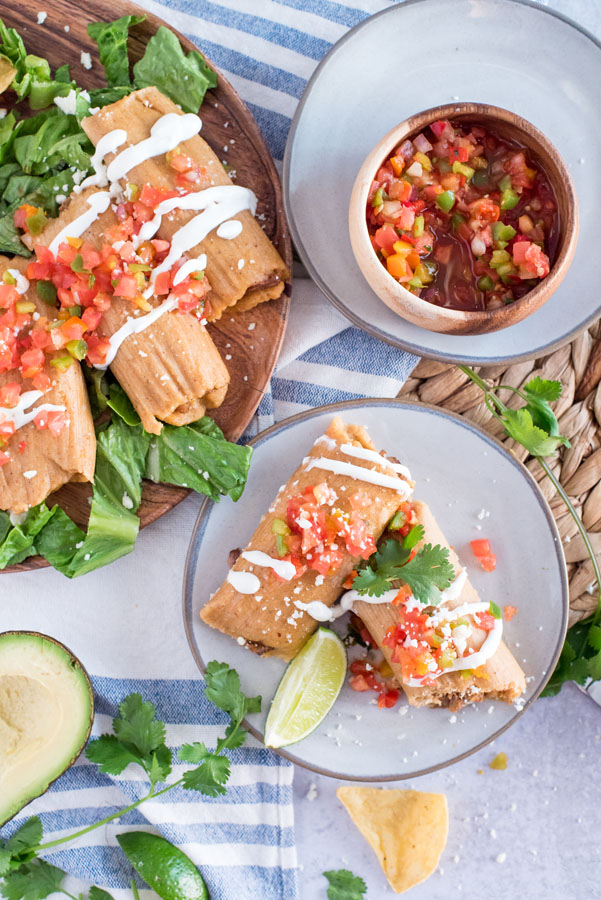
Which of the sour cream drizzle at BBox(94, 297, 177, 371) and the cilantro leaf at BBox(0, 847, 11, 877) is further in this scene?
the cilantro leaf at BBox(0, 847, 11, 877)

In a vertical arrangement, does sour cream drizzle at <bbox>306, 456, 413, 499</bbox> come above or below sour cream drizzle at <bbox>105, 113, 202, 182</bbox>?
below

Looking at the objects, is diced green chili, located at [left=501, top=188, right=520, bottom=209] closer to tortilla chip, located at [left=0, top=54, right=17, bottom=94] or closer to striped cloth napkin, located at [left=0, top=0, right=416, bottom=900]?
striped cloth napkin, located at [left=0, top=0, right=416, bottom=900]

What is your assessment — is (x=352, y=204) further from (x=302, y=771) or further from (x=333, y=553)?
(x=302, y=771)

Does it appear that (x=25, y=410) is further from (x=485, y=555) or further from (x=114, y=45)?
(x=485, y=555)

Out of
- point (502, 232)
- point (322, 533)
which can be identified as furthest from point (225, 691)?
point (502, 232)

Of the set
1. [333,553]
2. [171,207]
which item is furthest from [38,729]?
[171,207]

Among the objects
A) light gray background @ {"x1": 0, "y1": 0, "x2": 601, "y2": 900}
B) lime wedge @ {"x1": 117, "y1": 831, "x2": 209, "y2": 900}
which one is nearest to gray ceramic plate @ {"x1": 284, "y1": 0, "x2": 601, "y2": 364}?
light gray background @ {"x1": 0, "y1": 0, "x2": 601, "y2": 900}
